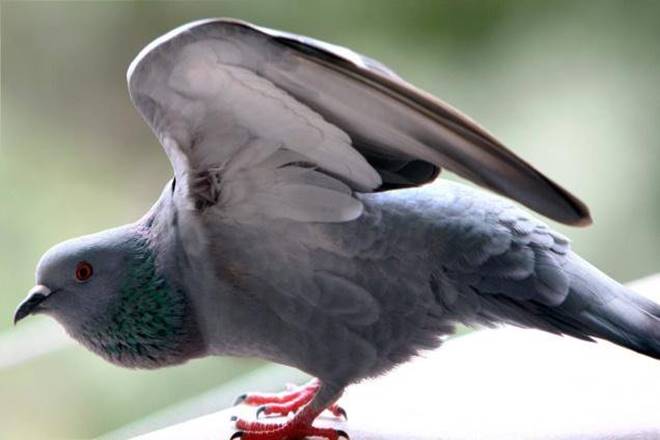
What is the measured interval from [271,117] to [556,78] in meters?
1.73

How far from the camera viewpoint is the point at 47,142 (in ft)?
8.20

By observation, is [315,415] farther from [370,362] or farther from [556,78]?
[556,78]

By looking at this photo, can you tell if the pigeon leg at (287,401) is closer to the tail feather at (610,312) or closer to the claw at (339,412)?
the claw at (339,412)

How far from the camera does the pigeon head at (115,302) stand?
147 centimetres

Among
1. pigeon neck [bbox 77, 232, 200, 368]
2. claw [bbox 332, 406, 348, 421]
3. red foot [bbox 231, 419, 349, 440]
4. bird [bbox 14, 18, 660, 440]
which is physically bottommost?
red foot [bbox 231, 419, 349, 440]

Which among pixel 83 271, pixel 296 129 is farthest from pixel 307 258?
pixel 83 271

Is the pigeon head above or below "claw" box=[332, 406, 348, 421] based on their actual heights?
above

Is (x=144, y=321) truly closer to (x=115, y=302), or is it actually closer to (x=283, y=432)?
(x=115, y=302)

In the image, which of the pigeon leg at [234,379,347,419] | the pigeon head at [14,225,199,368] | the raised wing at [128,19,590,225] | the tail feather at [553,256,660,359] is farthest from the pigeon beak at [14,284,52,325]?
the tail feather at [553,256,660,359]

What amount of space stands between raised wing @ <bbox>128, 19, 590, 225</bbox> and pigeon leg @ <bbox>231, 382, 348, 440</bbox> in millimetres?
270

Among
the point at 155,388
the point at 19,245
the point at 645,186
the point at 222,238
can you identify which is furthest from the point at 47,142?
the point at 645,186

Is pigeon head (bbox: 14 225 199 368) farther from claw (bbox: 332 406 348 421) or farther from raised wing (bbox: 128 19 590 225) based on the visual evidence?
claw (bbox: 332 406 348 421)

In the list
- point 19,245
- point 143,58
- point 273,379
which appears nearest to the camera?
point 143,58

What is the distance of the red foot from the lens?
152cm
